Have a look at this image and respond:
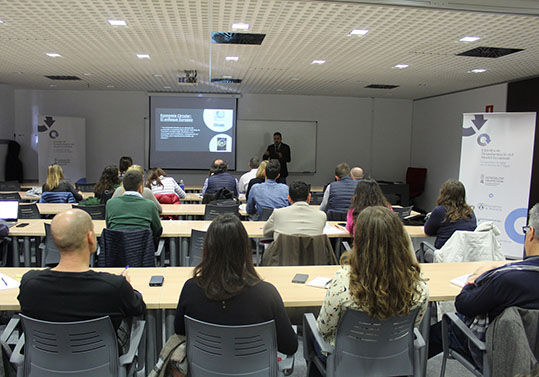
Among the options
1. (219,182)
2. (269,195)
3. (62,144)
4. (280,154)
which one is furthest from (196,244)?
(62,144)

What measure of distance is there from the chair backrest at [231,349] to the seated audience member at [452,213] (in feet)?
9.07

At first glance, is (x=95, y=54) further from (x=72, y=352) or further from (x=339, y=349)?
(x=339, y=349)

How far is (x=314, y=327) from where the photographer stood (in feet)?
7.57

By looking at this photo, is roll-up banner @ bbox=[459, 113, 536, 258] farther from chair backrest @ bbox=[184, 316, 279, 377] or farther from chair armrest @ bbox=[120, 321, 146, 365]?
chair armrest @ bbox=[120, 321, 146, 365]

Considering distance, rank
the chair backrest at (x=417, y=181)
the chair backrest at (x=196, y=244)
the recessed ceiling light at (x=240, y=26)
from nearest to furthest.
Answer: the chair backrest at (x=196, y=244) < the recessed ceiling light at (x=240, y=26) < the chair backrest at (x=417, y=181)

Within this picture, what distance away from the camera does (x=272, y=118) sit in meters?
11.6

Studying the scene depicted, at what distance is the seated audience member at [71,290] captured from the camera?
199 centimetres

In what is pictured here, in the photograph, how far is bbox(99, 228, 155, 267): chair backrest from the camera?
368 centimetres

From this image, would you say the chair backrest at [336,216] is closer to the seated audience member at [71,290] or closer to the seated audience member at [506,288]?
the seated audience member at [506,288]

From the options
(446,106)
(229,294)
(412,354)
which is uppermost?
(446,106)

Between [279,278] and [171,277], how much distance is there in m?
0.70

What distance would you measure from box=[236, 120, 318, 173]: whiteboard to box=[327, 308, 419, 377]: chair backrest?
951cm

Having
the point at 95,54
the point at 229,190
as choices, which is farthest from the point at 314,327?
the point at 95,54

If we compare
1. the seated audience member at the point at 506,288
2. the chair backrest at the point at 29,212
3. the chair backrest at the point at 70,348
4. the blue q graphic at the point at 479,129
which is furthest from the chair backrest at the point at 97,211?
the blue q graphic at the point at 479,129
